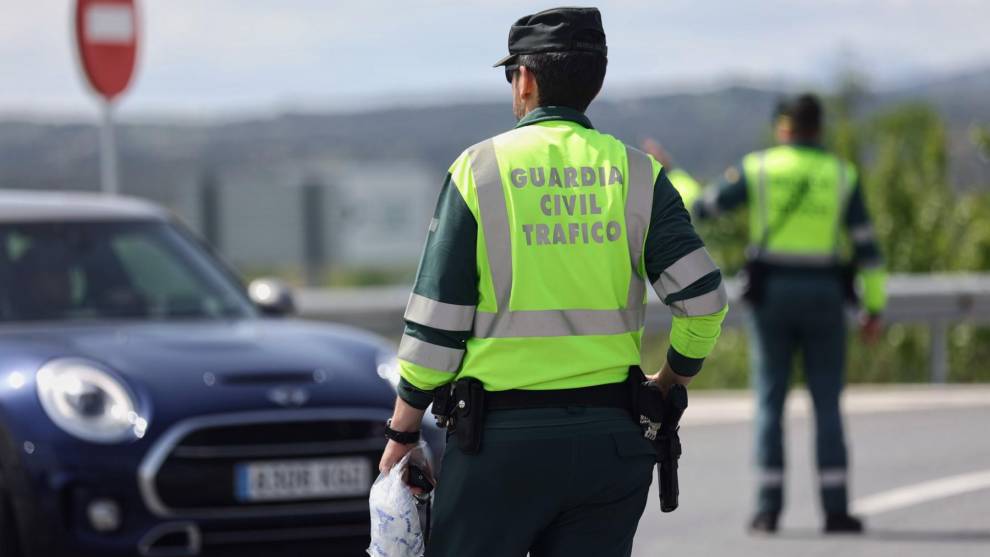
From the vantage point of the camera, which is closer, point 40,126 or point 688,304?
point 688,304

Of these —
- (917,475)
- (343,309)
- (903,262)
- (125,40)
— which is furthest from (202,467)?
(903,262)

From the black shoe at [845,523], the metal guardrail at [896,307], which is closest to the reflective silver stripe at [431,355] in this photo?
the black shoe at [845,523]

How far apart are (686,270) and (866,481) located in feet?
21.6

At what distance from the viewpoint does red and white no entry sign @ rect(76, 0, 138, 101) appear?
12203mm

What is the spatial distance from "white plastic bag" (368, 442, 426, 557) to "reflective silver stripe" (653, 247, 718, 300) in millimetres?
719

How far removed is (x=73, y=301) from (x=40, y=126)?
42.0m

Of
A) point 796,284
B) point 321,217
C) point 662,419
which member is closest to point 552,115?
point 662,419

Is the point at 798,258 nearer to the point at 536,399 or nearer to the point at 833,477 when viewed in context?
the point at 833,477

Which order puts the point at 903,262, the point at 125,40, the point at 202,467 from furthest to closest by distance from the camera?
the point at 903,262 < the point at 125,40 < the point at 202,467

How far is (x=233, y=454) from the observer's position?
6875mm

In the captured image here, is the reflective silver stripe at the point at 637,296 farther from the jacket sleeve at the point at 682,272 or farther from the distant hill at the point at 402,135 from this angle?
the distant hill at the point at 402,135

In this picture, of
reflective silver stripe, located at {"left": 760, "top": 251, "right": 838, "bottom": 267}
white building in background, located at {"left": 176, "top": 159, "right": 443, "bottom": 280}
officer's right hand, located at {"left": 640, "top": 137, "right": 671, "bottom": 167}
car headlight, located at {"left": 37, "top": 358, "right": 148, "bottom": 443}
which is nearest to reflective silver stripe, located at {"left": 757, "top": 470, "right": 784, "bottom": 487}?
reflective silver stripe, located at {"left": 760, "top": 251, "right": 838, "bottom": 267}

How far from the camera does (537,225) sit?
4328 mm

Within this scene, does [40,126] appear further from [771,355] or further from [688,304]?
[688,304]
